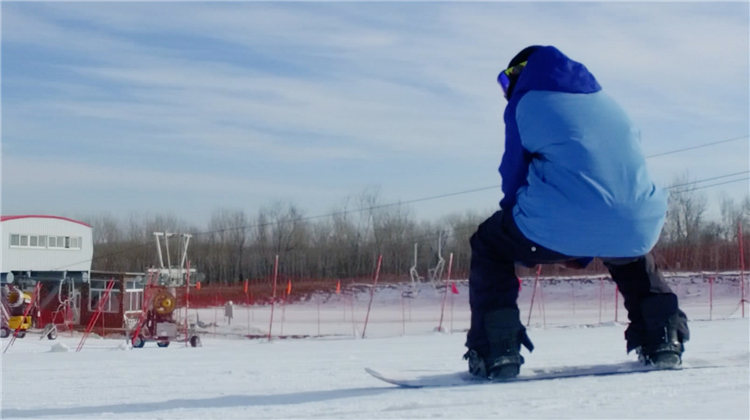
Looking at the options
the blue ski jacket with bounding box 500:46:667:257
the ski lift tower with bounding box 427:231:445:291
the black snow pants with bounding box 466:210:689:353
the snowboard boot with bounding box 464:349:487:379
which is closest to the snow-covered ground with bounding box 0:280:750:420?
the snowboard boot with bounding box 464:349:487:379

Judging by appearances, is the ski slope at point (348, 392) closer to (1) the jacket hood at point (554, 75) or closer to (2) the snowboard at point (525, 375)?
(2) the snowboard at point (525, 375)

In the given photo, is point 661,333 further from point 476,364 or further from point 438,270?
point 438,270

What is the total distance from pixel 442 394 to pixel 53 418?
5.07ft

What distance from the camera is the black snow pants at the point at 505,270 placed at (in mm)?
3777

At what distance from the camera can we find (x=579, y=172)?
351 centimetres

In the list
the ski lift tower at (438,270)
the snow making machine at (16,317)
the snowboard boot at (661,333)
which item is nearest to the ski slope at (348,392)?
the snowboard boot at (661,333)

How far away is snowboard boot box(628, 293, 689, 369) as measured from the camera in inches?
158

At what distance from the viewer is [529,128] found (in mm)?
3684

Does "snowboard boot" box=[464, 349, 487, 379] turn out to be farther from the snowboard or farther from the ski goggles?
the ski goggles

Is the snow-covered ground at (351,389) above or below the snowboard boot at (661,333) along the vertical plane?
below

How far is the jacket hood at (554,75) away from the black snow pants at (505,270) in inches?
24.8

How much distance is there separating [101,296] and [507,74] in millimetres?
37518

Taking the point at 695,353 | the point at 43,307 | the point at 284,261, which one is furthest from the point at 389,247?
the point at 695,353

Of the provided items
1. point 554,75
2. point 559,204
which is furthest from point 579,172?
point 554,75
